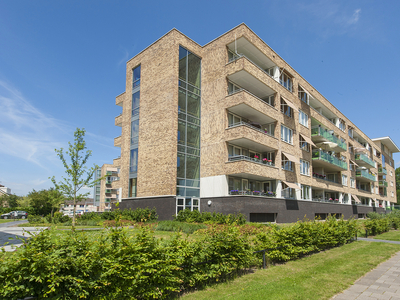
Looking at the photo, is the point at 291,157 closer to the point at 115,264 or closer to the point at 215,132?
the point at 215,132

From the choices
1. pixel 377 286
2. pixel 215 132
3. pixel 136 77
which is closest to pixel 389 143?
pixel 215 132

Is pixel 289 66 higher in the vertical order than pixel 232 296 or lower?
higher

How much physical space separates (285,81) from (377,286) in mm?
27718

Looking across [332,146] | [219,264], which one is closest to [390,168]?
[332,146]

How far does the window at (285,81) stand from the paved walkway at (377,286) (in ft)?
Result: 81.1

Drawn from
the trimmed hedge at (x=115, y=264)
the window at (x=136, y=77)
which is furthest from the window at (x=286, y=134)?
the trimmed hedge at (x=115, y=264)

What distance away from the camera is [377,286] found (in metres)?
7.53

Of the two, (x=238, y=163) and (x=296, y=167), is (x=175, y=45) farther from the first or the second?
(x=296, y=167)

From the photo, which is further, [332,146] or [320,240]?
[332,146]

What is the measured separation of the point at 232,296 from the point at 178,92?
2177 centimetres

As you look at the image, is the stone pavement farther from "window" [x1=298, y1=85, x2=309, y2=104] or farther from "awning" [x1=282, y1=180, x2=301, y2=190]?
"window" [x1=298, y1=85, x2=309, y2=104]

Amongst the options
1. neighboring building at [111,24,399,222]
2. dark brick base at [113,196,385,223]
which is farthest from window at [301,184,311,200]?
dark brick base at [113,196,385,223]

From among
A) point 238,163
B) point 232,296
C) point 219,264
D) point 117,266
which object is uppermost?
point 238,163

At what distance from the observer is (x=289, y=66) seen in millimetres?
32125
